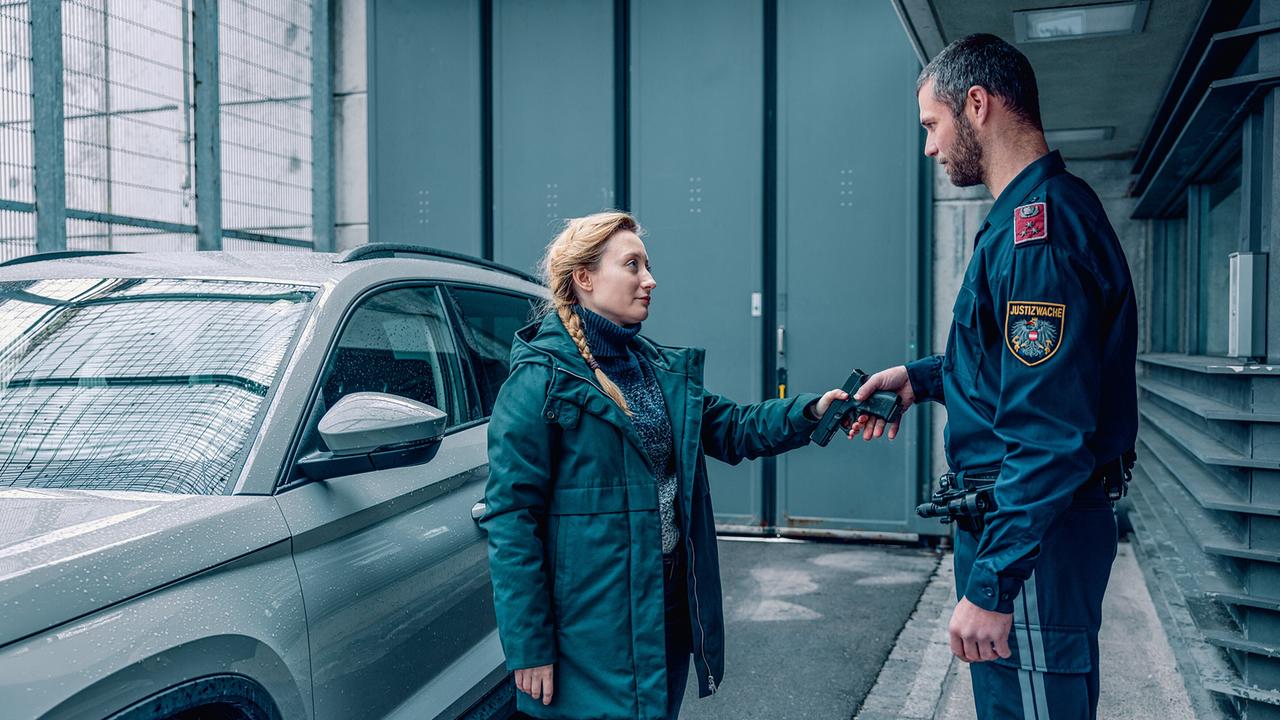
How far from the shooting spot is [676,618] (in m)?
2.35

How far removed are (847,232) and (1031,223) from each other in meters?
5.23

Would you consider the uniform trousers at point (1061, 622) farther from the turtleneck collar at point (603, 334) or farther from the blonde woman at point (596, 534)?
the turtleneck collar at point (603, 334)

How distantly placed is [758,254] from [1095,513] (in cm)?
543

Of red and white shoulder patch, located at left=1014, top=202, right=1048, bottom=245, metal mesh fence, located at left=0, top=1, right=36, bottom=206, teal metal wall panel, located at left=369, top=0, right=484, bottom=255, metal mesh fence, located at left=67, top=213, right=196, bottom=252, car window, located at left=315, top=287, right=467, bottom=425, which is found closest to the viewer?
red and white shoulder patch, located at left=1014, top=202, right=1048, bottom=245

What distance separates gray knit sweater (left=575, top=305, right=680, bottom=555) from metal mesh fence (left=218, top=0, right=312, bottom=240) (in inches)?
256

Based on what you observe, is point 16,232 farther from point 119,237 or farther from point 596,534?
point 596,534

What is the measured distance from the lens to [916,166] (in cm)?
688

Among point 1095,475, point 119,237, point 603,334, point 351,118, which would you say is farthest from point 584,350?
point 351,118

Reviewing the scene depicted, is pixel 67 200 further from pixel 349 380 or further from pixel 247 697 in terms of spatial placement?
pixel 247 697

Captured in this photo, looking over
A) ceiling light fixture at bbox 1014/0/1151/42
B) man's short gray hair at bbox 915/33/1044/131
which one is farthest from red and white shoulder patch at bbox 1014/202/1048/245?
ceiling light fixture at bbox 1014/0/1151/42

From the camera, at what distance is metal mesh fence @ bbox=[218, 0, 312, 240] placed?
7.88 metres

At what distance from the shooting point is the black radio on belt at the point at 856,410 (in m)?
2.55

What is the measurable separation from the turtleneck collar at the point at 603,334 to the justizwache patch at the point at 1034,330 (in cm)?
91

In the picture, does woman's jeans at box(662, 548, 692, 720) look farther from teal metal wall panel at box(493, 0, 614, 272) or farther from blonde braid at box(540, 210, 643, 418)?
teal metal wall panel at box(493, 0, 614, 272)
